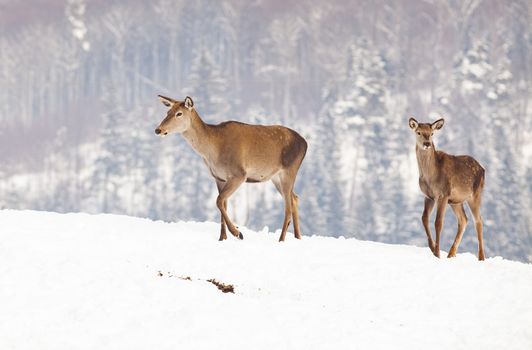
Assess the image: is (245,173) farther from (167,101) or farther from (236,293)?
(236,293)

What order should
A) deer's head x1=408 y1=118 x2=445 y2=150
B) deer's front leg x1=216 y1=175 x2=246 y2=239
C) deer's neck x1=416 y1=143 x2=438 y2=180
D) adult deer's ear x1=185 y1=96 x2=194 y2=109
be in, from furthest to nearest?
adult deer's ear x1=185 y1=96 x2=194 y2=109 → deer's neck x1=416 y1=143 x2=438 y2=180 → deer's head x1=408 y1=118 x2=445 y2=150 → deer's front leg x1=216 y1=175 x2=246 y2=239

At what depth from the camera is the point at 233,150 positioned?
→ 16.2 meters

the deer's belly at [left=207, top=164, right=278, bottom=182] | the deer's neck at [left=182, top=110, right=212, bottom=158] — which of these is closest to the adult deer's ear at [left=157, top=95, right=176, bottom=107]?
the deer's neck at [left=182, top=110, right=212, bottom=158]

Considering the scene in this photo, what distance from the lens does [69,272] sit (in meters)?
12.5

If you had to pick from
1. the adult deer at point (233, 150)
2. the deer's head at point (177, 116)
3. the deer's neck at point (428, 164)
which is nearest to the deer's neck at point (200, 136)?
the adult deer at point (233, 150)

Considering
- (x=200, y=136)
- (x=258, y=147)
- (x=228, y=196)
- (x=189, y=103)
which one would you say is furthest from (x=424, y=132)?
(x=189, y=103)

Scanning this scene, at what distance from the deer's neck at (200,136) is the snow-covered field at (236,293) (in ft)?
6.02

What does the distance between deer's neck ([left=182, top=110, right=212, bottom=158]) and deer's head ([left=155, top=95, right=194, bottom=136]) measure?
0.11 metres

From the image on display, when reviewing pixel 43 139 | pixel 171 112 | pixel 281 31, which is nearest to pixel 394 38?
pixel 281 31

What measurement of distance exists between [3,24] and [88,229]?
119147 mm

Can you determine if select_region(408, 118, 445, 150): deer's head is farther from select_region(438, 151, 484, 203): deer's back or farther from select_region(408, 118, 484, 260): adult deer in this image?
select_region(438, 151, 484, 203): deer's back

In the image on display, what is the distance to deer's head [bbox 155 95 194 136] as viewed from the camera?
16078mm

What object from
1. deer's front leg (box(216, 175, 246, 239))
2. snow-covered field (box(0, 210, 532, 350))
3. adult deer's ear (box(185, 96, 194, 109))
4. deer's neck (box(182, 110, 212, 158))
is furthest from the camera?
deer's neck (box(182, 110, 212, 158))

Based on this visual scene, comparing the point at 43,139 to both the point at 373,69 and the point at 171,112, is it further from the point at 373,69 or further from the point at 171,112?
the point at 171,112
